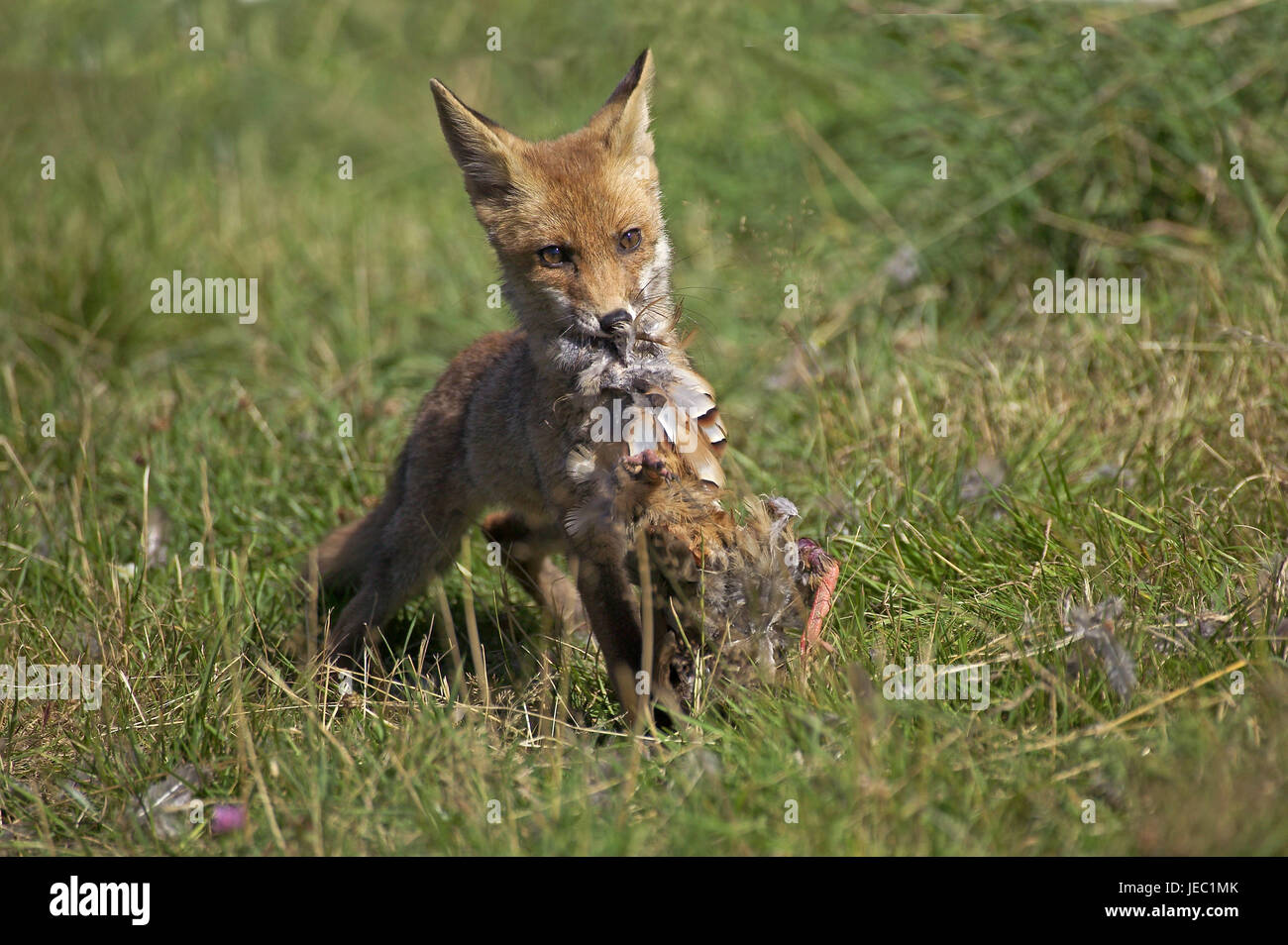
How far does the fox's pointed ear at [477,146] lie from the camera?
3453 mm

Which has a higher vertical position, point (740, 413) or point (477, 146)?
point (477, 146)

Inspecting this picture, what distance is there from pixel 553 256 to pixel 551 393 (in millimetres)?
394

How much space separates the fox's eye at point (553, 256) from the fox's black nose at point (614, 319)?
318 mm

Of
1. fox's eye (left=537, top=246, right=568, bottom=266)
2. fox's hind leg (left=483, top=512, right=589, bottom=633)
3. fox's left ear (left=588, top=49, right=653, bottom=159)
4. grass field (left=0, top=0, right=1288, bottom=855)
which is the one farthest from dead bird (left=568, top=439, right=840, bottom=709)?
fox's left ear (left=588, top=49, right=653, bottom=159)

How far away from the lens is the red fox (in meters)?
3.06

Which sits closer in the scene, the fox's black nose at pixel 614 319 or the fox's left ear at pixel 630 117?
the fox's black nose at pixel 614 319

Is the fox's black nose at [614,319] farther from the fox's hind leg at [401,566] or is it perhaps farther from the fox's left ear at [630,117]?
the fox's hind leg at [401,566]

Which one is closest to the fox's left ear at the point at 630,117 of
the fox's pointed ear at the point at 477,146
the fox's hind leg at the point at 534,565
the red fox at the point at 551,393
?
the red fox at the point at 551,393

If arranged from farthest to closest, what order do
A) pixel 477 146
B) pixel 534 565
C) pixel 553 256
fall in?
pixel 534 565, pixel 477 146, pixel 553 256

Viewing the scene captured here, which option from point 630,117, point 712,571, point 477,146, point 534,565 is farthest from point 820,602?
point 477,146

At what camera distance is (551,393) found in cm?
340

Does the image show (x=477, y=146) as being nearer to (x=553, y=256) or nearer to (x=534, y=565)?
(x=553, y=256)

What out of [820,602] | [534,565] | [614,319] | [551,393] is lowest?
[820,602]
